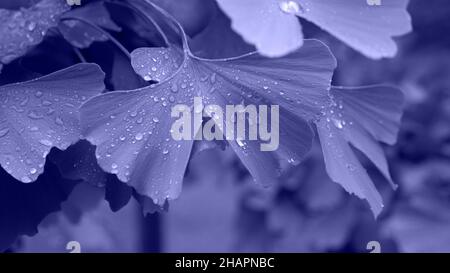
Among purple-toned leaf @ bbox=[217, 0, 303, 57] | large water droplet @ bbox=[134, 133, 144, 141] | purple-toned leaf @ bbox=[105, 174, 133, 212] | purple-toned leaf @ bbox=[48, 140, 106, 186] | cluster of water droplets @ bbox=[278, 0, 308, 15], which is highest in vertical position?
purple-toned leaf @ bbox=[217, 0, 303, 57]

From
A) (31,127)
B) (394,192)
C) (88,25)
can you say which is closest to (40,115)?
(31,127)

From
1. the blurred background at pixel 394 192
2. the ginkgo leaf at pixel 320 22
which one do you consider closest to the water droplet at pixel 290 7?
the ginkgo leaf at pixel 320 22

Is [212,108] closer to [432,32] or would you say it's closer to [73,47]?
[73,47]

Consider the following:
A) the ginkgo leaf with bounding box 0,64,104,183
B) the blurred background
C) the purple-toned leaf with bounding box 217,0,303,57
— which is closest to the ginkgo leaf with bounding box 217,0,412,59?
the purple-toned leaf with bounding box 217,0,303,57

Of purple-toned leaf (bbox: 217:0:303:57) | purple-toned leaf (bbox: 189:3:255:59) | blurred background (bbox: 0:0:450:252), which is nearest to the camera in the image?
purple-toned leaf (bbox: 217:0:303:57)

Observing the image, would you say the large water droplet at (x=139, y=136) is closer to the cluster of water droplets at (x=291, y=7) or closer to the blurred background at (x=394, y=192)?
the cluster of water droplets at (x=291, y=7)

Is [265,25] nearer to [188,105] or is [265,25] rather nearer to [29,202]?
[188,105]

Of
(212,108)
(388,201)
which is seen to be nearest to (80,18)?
(212,108)

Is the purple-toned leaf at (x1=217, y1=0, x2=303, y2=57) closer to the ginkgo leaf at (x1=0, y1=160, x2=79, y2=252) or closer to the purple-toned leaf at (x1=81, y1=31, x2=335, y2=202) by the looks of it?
the purple-toned leaf at (x1=81, y1=31, x2=335, y2=202)
